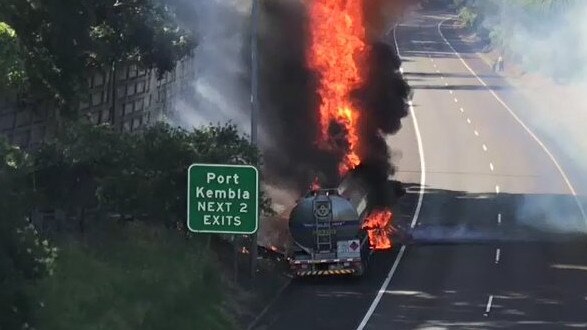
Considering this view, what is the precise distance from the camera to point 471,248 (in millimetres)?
42062

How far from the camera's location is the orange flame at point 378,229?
4159 cm

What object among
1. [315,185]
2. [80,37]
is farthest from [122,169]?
[315,185]

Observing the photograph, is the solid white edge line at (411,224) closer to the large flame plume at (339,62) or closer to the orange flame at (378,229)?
the orange flame at (378,229)

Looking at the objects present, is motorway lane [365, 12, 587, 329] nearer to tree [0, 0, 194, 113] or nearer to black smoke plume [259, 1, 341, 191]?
black smoke plume [259, 1, 341, 191]

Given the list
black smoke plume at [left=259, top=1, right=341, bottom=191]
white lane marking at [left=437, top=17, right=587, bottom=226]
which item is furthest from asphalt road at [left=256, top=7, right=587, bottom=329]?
black smoke plume at [left=259, top=1, right=341, bottom=191]

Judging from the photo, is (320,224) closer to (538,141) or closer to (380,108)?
(380,108)

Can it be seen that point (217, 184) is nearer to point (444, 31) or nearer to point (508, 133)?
point (508, 133)

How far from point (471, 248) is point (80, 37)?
51.2 feet

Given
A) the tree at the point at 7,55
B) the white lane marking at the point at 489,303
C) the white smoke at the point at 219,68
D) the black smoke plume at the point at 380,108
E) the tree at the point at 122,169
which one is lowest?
the white lane marking at the point at 489,303

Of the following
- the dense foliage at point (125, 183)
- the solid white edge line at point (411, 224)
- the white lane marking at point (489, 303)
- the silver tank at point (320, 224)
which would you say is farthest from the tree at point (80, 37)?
the white lane marking at point (489, 303)

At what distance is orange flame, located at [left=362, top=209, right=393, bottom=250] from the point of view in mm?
41594

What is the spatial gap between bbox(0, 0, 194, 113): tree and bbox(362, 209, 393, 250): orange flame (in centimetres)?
862

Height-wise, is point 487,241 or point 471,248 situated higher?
point 487,241

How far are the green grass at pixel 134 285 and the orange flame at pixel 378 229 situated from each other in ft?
32.7
